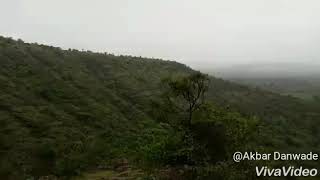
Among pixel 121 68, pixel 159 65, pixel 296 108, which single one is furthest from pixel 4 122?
pixel 296 108

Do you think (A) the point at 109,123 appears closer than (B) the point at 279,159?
No

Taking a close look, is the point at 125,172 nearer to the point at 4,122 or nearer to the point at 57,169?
the point at 57,169

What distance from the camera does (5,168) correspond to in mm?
16344

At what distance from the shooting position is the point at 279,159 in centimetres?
1416

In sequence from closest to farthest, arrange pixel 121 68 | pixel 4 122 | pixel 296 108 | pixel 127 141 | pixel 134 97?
1. pixel 4 122
2. pixel 127 141
3. pixel 134 97
4. pixel 121 68
5. pixel 296 108

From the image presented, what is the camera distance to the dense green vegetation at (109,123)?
16219 millimetres

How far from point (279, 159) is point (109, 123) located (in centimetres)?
Result: 1272

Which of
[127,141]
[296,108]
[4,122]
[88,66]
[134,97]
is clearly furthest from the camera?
Answer: [296,108]

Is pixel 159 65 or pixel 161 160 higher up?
pixel 159 65

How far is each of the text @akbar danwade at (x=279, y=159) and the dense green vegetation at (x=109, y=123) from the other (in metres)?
0.41

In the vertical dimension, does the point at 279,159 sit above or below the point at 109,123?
above

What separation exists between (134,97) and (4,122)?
12478 millimetres

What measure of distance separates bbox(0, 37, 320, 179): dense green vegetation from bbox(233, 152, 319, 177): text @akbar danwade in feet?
1.35

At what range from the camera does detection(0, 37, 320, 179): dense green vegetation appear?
16219 millimetres
